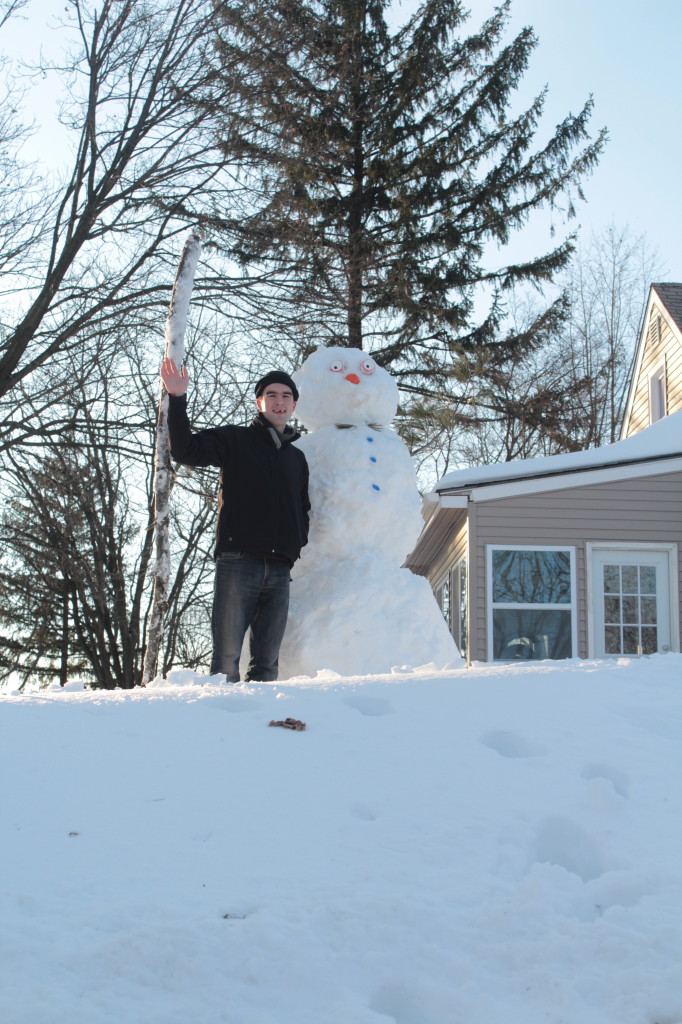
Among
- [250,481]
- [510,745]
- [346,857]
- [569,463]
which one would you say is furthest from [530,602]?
[346,857]

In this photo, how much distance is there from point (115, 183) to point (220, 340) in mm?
4061

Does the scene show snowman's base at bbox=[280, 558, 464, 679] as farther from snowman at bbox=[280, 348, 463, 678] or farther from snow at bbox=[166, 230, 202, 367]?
snow at bbox=[166, 230, 202, 367]

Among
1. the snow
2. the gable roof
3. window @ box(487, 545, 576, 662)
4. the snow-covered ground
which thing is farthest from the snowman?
the gable roof

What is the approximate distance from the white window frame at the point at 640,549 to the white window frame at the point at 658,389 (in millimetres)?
7082

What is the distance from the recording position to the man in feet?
15.1

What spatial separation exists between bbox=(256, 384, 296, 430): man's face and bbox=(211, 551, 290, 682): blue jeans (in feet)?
2.42

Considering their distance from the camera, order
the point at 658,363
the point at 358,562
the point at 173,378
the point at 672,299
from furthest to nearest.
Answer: the point at 658,363 < the point at 672,299 < the point at 358,562 < the point at 173,378

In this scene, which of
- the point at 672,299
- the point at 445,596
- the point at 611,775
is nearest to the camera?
the point at 611,775

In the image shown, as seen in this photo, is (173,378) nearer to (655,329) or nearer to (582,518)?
(582,518)

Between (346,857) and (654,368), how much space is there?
1538cm

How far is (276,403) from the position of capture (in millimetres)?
4926

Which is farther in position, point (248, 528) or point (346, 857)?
point (248, 528)

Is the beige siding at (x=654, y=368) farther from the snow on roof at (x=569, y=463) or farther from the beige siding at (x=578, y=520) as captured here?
the beige siding at (x=578, y=520)

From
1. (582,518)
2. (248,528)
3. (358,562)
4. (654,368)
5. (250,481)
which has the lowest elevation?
(358,562)
